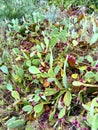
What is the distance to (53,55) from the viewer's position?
2303 millimetres

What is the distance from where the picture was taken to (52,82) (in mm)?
2090

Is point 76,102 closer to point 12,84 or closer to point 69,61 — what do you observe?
point 69,61

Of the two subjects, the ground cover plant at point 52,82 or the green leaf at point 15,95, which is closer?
the ground cover plant at point 52,82

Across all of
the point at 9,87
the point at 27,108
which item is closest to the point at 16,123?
the point at 27,108

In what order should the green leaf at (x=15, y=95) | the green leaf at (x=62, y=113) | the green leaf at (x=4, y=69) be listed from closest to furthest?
the green leaf at (x=62, y=113) → the green leaf at (x=15, y=95) → the green leaf at (x=4, y=69)

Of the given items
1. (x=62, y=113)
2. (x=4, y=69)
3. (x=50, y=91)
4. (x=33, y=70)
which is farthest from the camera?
(x=4, y=69)

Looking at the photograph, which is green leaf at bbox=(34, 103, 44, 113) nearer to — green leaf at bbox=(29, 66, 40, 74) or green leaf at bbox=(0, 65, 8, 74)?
green leaf at bbox=(29, 66, 40, 74)

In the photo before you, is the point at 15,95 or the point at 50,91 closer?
the point at 50,91

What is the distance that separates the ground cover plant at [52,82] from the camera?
6.38 ft

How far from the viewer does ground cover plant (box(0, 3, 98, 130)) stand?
1.94m

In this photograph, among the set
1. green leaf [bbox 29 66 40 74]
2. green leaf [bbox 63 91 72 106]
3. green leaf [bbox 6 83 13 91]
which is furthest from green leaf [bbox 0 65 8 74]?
green leaf [bbox 63 91 72 106]

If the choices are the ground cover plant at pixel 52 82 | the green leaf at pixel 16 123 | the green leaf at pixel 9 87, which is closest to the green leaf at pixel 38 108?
the ground cover plant at pixel 52 82

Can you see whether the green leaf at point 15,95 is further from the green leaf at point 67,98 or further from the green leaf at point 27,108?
the green leaf at point 67,98

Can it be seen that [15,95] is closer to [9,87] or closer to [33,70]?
[9,87]
